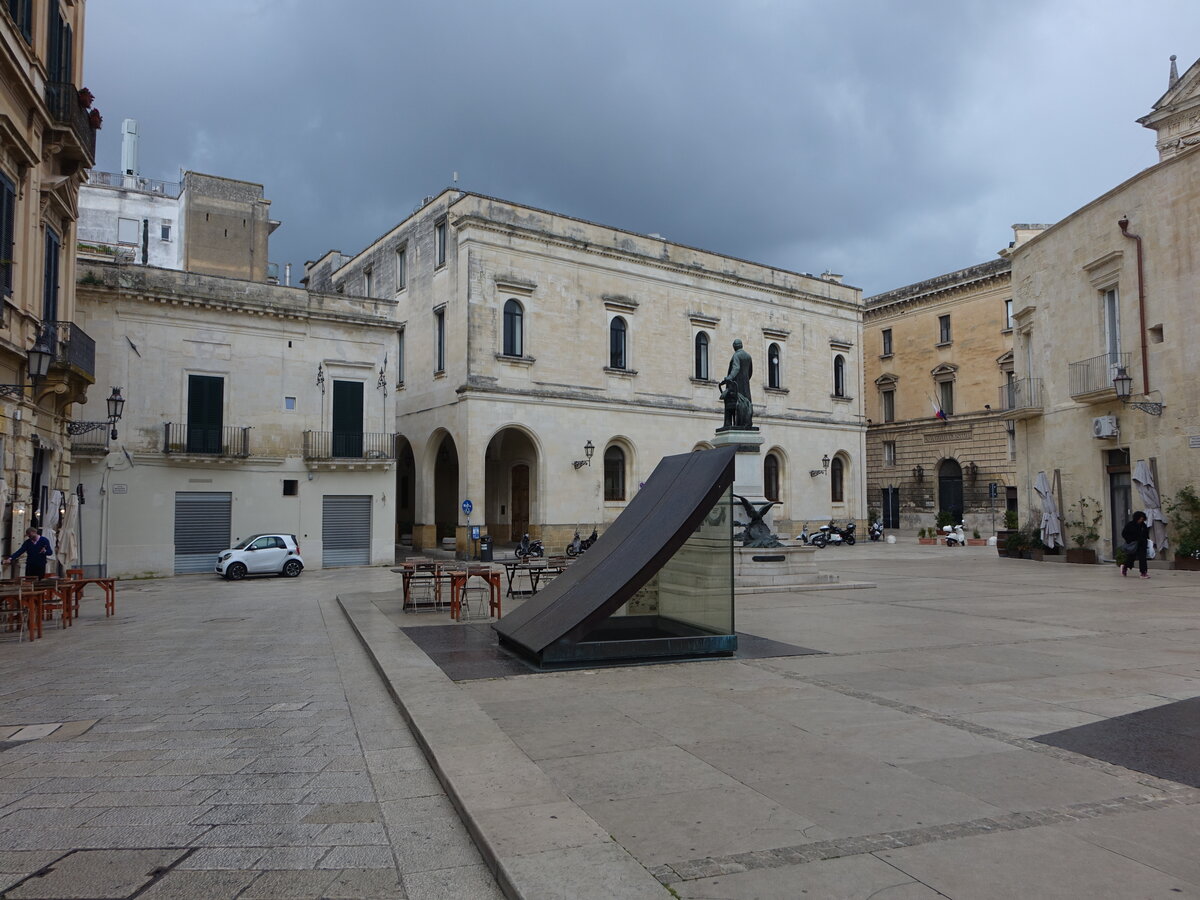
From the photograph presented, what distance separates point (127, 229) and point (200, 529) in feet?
100

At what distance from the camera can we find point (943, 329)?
43.9 m

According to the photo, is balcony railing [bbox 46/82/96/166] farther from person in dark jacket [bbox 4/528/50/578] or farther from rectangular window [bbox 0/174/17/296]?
person in dark jacket [bbox 4/528/50/578]

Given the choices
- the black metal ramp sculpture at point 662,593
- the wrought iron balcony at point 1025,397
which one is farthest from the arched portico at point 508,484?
the black metal ramp sculpture at point 662,593

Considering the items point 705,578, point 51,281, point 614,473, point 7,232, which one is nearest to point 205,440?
point 51,281

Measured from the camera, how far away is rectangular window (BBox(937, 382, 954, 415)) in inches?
1711

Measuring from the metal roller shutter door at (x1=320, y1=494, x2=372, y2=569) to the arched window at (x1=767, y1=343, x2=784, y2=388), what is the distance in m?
18.7

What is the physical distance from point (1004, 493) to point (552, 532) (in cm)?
2349

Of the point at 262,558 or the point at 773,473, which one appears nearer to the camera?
the point at 262,558

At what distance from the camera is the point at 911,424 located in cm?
4488

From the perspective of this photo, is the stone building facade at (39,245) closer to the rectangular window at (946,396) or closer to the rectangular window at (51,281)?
the rectangular window at (51,281)

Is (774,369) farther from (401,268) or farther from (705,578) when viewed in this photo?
(705,578)

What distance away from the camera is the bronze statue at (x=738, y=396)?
1641 cm

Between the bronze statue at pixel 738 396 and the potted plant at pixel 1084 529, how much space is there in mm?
11525

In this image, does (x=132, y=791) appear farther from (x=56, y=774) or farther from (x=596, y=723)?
(x=596, y=723)
